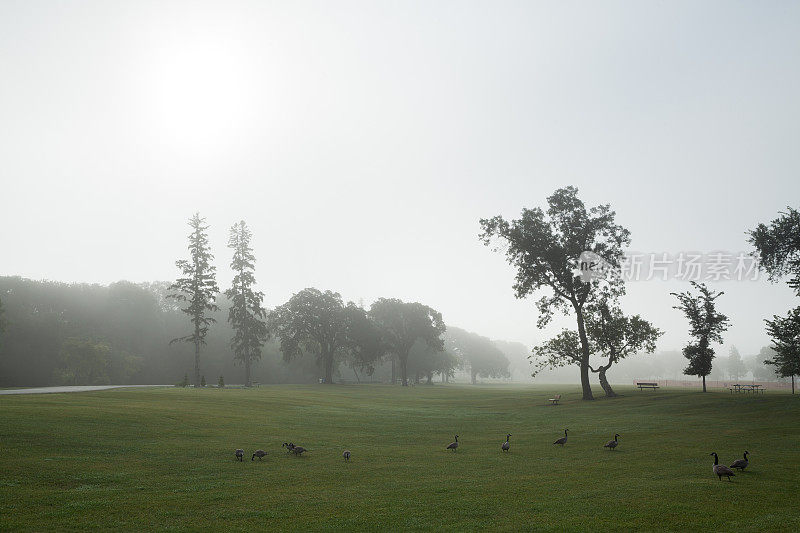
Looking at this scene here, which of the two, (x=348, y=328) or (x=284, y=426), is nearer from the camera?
(x=284, y=426)

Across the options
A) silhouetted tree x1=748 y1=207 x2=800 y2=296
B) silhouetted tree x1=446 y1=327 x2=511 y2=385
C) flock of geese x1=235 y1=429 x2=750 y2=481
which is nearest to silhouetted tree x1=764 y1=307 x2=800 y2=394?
silhouetted tree x1=748 y1=207 x2=800 y2=296

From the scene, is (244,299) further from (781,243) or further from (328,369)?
(781,243)

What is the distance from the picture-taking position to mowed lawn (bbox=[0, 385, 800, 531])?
534 inches

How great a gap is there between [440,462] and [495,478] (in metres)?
3.81

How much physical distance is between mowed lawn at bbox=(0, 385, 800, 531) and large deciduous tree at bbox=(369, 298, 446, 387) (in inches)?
2899

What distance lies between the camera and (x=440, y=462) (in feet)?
72.4

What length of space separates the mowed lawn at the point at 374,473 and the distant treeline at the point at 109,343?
206 ft

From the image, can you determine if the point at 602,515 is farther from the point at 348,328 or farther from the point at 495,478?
the point at 348,328

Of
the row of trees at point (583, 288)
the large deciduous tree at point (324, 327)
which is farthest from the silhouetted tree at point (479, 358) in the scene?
the row of trees at point (583, 288)

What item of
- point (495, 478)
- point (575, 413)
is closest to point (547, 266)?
point (575, 413)

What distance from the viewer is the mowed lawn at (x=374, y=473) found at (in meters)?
13.6

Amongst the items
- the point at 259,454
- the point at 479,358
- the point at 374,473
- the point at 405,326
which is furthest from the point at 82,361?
the point at 479,358

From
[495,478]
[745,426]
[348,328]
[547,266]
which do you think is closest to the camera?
[495,478]

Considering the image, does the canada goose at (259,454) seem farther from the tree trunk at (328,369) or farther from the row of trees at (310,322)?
the tree trunk at (328,369)
